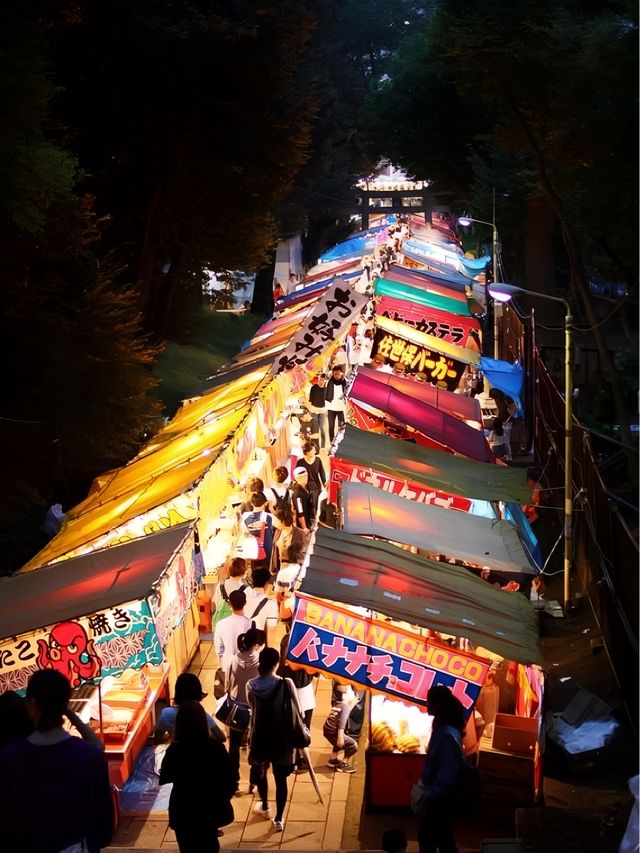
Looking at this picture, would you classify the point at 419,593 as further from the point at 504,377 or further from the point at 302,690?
the point at 504,377

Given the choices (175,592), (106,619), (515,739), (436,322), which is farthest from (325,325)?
(436,322)

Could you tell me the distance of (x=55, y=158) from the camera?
14242mm

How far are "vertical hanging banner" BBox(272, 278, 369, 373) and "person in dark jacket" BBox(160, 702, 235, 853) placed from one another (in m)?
8.61

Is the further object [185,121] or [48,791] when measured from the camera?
[185,121]

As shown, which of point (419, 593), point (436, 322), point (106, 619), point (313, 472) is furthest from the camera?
point (436, 322)

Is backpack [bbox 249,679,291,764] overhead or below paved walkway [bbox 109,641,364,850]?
overhead

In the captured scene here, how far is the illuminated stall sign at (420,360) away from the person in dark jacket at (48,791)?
15386mm

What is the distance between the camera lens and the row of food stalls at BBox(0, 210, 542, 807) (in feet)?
26.2

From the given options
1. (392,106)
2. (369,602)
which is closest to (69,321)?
(369,602)

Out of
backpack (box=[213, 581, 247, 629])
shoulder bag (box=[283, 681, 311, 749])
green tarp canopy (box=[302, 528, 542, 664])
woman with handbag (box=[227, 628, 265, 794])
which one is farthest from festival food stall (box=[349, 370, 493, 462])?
shoulder bag (box=[283, 681, 311, 749])

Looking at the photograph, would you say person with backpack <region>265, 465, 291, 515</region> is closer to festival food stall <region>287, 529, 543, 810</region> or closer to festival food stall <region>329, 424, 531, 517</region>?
Answer: festival food stall <region>329, 424, 531, 517</region>

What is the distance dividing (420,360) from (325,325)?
5944mm

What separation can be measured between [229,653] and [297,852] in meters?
2.17

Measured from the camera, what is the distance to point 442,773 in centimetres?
682
